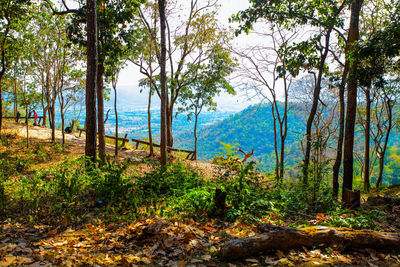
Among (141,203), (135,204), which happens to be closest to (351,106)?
(141,203)

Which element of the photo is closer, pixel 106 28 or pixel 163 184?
pixel 163 184

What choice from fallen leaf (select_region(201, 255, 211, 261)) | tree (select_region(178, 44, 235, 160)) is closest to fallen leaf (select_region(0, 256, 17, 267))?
fallen leaf (select_region(201, 255, 211, 261))

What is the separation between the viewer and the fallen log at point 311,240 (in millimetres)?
3199

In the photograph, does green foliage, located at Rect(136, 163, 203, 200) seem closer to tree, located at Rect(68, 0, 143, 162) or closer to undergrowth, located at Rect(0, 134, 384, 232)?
undergrowth, located at Rect(0, 134, 384, 232)

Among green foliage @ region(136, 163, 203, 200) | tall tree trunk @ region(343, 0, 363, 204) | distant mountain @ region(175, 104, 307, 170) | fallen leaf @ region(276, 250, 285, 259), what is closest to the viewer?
fallen leaf @ region(276, 250, 285, 259)

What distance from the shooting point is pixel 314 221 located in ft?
15.5

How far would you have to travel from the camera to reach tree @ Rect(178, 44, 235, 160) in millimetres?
17422

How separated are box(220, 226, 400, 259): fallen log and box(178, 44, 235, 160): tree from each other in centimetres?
1494

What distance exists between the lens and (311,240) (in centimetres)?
336

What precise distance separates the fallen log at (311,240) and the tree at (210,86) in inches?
588

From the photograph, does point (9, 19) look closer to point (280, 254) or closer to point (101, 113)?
point (101, 113)

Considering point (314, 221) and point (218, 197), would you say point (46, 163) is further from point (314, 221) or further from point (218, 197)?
point (314, 221)

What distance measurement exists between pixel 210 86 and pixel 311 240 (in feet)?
54.1

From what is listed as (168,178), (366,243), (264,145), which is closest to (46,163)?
(168,178)
